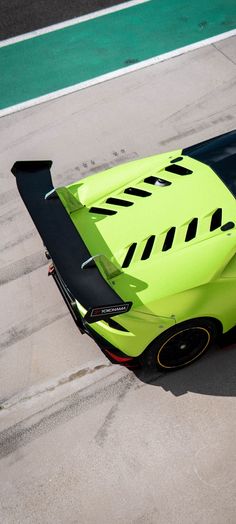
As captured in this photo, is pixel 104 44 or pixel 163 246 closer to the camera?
pixel 163 246

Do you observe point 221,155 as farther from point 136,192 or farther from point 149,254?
point 149,254

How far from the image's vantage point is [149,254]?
4883 millimetres

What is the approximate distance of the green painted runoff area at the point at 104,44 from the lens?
8648 millimetres

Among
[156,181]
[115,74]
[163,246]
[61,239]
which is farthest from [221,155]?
[115,74]

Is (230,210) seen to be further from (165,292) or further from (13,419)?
(13,419)

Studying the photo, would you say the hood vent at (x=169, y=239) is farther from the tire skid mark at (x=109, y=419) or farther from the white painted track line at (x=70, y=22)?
the white painted track line at (x=70, y=22)

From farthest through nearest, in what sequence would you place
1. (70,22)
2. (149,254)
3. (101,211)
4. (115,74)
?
(70,22), (115,74), (101,211), (149,254)

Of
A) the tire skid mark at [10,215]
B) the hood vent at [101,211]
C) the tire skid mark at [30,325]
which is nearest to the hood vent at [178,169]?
the hood vent at [101,211]

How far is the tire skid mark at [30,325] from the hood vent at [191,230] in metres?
1.74

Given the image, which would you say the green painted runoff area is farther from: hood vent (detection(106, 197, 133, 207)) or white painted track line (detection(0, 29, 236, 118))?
hood vent (detection(106, 197, 133, 207))

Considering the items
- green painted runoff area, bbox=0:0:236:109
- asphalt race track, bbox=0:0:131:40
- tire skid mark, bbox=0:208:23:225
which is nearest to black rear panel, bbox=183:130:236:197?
tire skid mark, bbox=0:208:23:225

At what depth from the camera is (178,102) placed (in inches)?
317

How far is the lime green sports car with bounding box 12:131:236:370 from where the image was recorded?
468cm

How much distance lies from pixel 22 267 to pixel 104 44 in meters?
4.23
